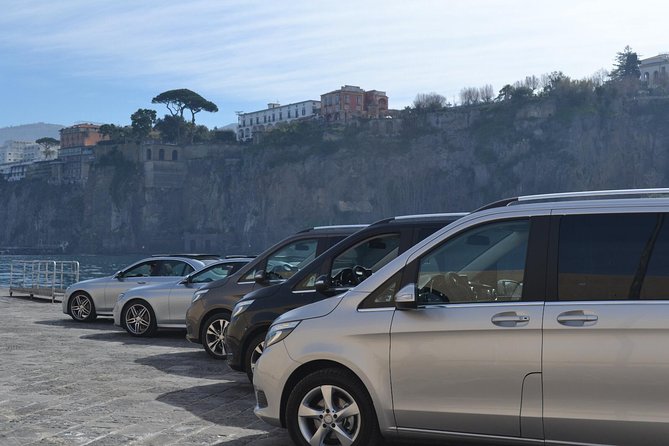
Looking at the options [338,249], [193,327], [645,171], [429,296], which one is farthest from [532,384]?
[645,171]

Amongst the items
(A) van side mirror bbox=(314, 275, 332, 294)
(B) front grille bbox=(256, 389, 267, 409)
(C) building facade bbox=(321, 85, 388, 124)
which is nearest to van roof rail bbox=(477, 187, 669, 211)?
(A) van side mirror bbox=(314, 275, 332, 294)

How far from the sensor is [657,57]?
579 ft

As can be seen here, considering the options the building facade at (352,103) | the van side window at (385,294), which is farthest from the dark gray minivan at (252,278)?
the building facade at (352,103)

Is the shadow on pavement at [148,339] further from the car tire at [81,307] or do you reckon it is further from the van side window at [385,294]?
the van side window at [385,294]

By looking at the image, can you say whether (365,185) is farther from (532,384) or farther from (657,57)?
(532,384)

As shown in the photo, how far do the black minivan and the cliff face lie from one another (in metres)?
113

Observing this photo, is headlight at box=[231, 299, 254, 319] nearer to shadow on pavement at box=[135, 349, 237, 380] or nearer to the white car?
shadow on pavement at box=[135, 349, 237, 380]

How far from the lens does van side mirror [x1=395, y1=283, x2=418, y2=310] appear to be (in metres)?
4.79

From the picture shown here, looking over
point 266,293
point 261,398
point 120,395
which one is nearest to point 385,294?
point 261,398

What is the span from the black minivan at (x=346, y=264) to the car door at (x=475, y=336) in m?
2.02

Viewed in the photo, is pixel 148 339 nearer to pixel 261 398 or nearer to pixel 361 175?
pixel 261 398

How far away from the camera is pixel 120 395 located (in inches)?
306

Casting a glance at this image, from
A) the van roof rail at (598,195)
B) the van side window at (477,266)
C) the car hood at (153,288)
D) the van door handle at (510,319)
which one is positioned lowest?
the car hood at (153,288)

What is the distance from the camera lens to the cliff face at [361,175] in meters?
121
